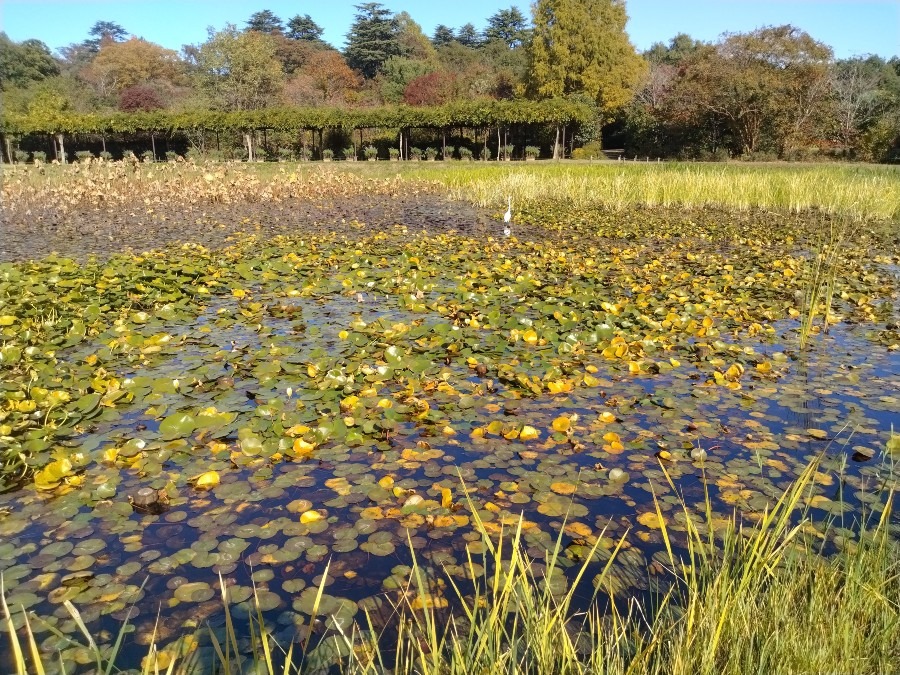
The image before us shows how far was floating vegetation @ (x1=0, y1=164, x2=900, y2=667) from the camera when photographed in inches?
92.7

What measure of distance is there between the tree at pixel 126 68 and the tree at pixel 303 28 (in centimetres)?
1342

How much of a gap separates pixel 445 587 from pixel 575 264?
19.3 feet

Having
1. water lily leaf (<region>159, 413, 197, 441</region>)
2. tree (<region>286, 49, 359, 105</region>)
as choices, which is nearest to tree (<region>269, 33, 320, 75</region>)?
tree (<region>286, 49, 359, 105</region>)

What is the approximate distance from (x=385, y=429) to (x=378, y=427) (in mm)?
41

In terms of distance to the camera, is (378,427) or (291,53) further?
(291,53)

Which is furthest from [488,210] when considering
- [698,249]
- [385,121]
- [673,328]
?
[385,121]

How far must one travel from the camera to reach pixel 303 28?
2499 inches

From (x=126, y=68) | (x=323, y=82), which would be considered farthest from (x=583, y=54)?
(x=126, y=68)

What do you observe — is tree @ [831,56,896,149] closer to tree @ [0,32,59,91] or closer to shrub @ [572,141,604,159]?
shrub @ [572,141,604,159]

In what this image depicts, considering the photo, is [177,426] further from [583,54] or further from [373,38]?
[373,38]

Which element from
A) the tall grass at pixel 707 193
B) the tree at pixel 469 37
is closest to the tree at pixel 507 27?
the tree at pixel 469 37

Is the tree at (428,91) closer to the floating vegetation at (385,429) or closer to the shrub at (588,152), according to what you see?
the shrub at (588,152)

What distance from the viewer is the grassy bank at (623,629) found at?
5.08 feet

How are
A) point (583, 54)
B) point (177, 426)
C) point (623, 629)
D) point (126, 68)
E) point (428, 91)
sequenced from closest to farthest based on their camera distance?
1. point (623, 629)
2. point (177, 426)
3. point (583, 54)
4. point (428, 91)
5. point (126, 68)
